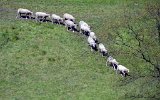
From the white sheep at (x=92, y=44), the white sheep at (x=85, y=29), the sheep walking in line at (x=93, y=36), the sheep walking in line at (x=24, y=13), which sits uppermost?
the sheep walking in line at (x=24, y=13)

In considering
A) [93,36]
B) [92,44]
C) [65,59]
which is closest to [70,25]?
[93,36]

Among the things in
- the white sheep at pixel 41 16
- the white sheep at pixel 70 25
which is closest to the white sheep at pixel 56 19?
the white sheep at pixel 41 16

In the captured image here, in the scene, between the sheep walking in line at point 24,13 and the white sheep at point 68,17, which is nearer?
the white sheep at point 68,17

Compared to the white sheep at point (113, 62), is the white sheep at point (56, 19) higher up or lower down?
higher up

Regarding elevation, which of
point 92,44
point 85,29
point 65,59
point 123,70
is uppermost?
point 85,29

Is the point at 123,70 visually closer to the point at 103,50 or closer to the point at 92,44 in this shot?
the point at 103,50

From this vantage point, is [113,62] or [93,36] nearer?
[113,62]

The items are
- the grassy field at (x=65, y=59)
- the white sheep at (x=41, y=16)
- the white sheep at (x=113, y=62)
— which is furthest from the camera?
the white sheep at (x=41, y=16)

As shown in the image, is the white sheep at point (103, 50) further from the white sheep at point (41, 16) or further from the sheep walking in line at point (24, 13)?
the sheep walking in line at point (24, 13)

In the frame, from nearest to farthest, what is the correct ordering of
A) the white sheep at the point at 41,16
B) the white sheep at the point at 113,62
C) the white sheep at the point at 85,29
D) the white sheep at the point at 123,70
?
the white sheep at the point at 123,70
the white sheep at the point at 113,62
the white sheep at the point at 85,29
the white sheep at the point at 41,16

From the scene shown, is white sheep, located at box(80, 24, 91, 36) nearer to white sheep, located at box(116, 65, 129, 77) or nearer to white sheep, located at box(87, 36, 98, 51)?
white sheep, located at box(87, 36, 98, 51)
